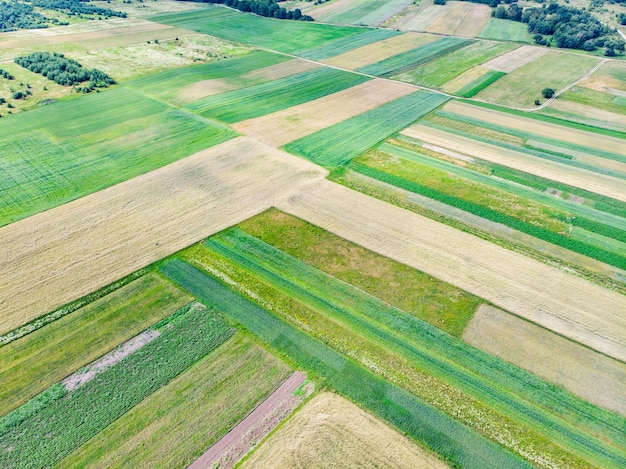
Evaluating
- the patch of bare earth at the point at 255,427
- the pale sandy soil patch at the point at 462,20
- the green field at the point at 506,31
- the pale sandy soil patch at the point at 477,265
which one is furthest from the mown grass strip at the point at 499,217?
the green field at the point at 506,31

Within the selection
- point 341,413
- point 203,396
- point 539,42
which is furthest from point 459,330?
point 539,42

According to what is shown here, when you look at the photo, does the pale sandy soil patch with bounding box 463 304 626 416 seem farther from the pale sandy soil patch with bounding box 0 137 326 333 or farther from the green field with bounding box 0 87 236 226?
the green field with bounding box 0 87 236 226

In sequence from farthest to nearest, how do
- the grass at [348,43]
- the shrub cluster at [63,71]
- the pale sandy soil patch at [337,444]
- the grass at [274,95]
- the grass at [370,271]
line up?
1. the grass at [348,43]
2. the shrub cluster at [63,71]
3. the grass at [274,95]
4. the grass at [370,271]
5. the pale sandy soil patch at [337,444]

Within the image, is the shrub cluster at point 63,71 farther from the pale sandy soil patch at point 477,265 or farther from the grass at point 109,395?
the grass at point 109,395

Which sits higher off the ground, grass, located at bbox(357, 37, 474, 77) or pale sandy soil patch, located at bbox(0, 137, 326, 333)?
grass, located at bbox(357, 37, 474, 77)

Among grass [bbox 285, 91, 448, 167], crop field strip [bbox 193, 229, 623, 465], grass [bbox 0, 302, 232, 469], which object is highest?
grass [bbox 285, 91, 448, 167]

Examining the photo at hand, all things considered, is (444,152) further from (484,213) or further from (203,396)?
(203,396)

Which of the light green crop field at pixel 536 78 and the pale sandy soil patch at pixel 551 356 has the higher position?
the light green crop field at pixel 536 78

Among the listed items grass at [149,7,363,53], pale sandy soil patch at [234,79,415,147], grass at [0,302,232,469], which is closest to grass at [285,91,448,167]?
pale sandy soil patch at [234,79,415,147]
